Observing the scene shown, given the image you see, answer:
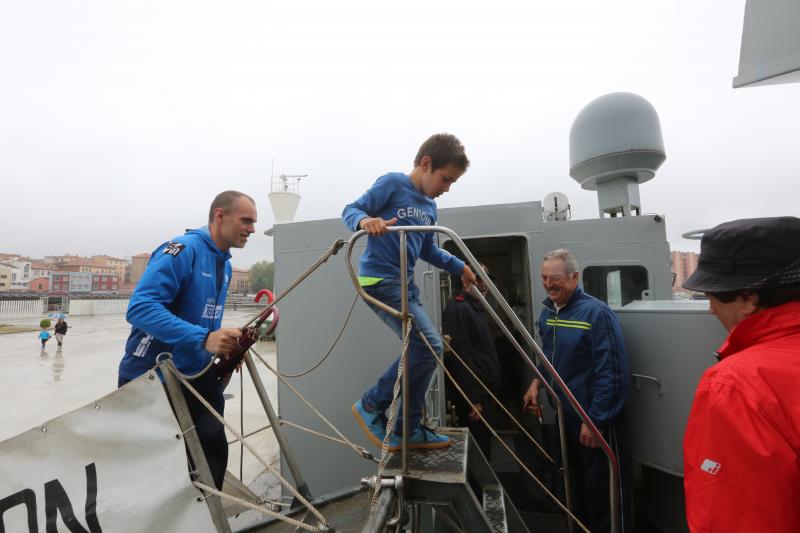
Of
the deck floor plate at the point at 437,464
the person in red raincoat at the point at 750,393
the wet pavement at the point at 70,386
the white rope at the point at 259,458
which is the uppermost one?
the person in red raincoat at the point at 750,393

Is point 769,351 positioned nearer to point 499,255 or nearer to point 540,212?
point 540,212

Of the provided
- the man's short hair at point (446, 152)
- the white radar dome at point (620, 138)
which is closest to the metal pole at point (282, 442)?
the man's short hair at point (446, 152)

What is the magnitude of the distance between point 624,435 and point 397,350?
1.97 metres

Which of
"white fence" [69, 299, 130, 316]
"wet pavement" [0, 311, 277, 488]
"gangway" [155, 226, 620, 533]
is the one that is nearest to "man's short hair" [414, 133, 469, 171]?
"gangway" [155, 226, 620, 533]

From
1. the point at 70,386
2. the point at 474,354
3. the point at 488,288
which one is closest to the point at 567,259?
the point at 474,354

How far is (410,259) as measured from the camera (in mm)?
2184

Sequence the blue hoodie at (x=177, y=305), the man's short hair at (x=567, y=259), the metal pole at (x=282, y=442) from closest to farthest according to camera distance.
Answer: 1. the blue hoodie at (x=177, y=305)
2. the metal pole at (x=282, y=442)
3. the man's short hair at (x=567, y=259)

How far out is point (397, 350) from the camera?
3750 mm

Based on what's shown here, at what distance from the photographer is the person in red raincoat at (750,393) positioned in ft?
2.79

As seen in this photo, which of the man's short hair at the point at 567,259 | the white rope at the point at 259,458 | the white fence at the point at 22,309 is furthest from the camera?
the white fence at the point at 22,309

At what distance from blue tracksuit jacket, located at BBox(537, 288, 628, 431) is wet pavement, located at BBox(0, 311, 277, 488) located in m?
3.96

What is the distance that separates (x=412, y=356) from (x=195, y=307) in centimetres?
129

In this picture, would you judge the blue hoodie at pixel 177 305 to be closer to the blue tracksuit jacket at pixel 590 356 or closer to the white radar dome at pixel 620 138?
the blue tracksuit jacket at pixel 590 356

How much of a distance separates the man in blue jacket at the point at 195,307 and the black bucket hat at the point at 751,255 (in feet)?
6.41
